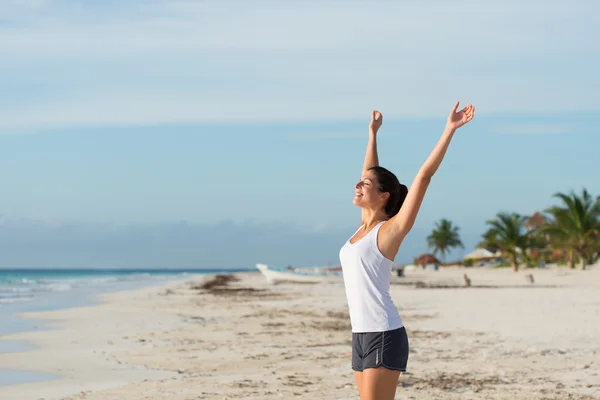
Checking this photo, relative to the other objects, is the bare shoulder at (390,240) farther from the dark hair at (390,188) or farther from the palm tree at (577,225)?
the palm tree at (577,225)

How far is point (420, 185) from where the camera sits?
Answer: 413 centimetres

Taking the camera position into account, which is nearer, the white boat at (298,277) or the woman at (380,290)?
the woman at (380,290)

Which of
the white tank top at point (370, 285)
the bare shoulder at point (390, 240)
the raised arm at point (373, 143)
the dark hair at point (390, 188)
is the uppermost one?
the raised arm at point (373, 143)

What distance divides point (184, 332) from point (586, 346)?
28.3 feet

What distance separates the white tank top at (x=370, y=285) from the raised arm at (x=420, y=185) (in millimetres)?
123

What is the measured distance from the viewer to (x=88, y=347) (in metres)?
15.4

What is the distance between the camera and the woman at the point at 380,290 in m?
4.18

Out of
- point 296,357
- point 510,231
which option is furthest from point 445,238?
point 296,357

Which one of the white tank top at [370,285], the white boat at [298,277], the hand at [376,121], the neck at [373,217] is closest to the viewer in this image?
the white tank top at [370,285]

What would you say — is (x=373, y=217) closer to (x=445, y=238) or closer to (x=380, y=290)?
(x=380, y=290)

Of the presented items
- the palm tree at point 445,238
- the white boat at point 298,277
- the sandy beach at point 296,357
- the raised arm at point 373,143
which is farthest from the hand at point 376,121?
the palm tree at point 445,238

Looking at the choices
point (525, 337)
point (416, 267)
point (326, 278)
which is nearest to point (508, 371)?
point (525, 337)

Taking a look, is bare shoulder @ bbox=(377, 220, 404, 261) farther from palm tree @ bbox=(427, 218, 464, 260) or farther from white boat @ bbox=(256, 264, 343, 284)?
palm tree @ bbox=(427, 218, 464, 260)

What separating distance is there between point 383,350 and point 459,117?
48.7 inches
